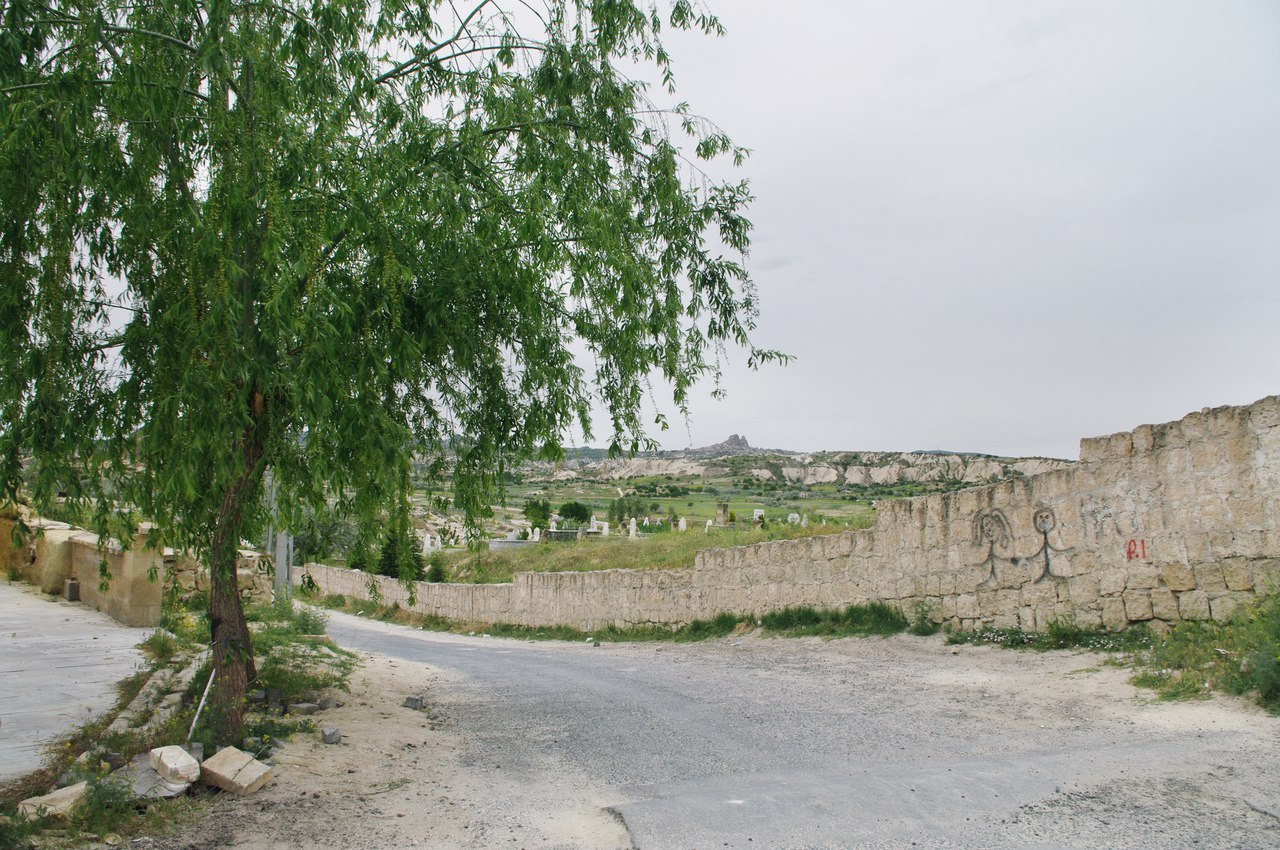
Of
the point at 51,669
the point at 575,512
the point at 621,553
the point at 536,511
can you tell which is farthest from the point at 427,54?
the point at 575,512

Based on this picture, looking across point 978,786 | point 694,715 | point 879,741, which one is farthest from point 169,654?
point 978,786

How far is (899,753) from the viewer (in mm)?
6152

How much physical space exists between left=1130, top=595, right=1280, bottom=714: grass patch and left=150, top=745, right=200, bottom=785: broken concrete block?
7.24m

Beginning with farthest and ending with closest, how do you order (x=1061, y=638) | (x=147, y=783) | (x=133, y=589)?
(x=133, y=589)
(x=1061, y=638)
(x=147, y=783)

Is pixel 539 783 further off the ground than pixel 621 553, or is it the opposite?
pixel 621 553

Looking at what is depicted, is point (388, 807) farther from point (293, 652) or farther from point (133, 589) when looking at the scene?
point (133, 589)

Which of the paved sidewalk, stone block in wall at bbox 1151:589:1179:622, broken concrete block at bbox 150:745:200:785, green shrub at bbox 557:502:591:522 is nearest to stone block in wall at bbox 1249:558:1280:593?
stone block in wall at bbox 1151:589:1179:622

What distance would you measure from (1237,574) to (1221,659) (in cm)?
124

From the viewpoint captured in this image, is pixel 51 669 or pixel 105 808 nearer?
pixel 105 808

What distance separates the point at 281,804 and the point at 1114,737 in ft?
18.6

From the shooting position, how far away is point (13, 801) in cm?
500

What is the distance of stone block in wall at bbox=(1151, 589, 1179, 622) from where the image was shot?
27.9ft

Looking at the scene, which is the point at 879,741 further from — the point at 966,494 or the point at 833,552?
the point at 833,552

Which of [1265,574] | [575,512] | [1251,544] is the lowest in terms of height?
[575,512]
